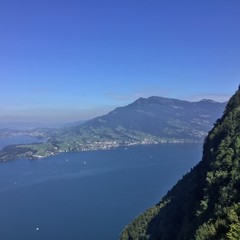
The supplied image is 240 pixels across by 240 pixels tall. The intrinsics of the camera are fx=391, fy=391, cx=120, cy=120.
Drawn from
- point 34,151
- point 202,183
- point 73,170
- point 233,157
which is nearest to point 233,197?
point 233,157

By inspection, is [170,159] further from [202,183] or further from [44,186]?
[202,183]

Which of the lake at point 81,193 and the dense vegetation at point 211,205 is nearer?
the dense vegetation at point 211,205

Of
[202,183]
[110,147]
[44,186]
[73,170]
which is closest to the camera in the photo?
[202,183]

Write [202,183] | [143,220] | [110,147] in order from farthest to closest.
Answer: [110,147], [143,220], [202,183]

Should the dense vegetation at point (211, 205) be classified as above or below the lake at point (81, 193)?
above

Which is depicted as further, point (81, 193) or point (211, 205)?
point (81, 193)

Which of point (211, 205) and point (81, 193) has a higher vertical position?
point (211, 205)
